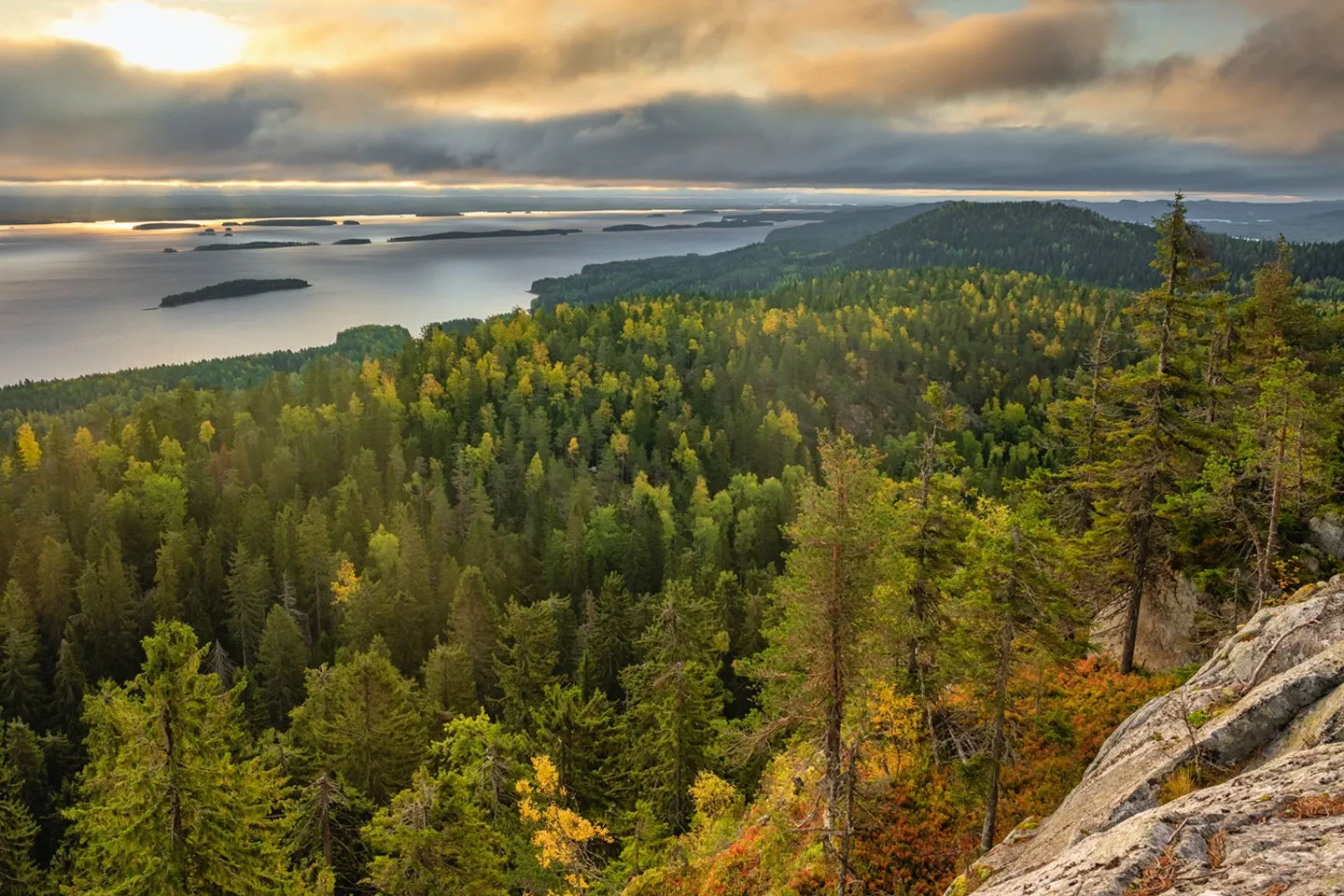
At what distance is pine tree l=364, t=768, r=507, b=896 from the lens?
23781mm

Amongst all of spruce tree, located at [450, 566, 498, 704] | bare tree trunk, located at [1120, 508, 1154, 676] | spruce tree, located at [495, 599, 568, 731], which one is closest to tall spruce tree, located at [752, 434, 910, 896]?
bare tree trunk, located at [1120, 508, 1154, 676]

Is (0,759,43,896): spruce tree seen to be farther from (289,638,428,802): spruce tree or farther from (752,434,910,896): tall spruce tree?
(752,434,910,896): tall spruce tree

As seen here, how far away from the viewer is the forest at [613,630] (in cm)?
1905

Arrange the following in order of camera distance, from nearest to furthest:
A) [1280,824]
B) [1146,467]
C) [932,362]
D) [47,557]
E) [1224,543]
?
[1280,824] → [1146,467] → [1224,543] → [47,557] → [932,362]

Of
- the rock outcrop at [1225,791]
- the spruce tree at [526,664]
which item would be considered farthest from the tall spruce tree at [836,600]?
the spruce tree at [526,664]

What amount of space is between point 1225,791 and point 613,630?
53199mm

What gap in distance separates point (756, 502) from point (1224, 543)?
74796mm

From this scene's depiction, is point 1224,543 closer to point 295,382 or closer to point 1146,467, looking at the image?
point 1146,467

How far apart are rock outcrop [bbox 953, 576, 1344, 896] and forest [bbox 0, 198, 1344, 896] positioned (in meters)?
3.46

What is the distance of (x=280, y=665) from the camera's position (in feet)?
207

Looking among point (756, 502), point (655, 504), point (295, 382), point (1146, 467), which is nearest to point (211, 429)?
point (295, 382)

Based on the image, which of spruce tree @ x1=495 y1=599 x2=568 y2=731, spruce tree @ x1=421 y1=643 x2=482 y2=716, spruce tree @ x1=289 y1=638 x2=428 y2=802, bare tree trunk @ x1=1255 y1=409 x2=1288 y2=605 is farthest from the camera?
spruce tree @ x1=495 y1=599 x2=568 y2=731

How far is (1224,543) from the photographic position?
27359mm

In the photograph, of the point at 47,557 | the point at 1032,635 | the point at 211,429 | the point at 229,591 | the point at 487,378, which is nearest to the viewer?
the point at 1032,635
